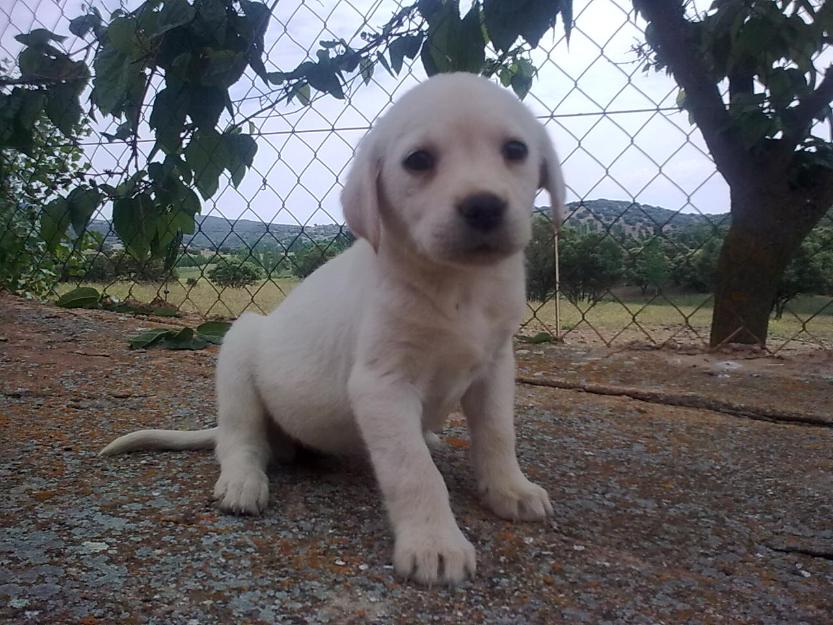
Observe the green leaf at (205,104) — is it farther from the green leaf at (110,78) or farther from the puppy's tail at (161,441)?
the puppy's tail at (161,441)

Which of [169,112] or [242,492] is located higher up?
[169,112]

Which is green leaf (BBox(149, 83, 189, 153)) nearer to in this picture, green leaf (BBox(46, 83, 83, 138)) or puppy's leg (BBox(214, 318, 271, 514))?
green leaf (BBox(46, 83, 83, 138))

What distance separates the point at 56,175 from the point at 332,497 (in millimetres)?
4032

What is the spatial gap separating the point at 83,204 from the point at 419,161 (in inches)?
85.8

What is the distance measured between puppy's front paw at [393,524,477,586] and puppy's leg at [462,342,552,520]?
0.28 m

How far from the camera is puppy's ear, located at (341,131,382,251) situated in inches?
73.3

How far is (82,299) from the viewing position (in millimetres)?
5379

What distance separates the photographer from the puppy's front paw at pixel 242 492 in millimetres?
1812

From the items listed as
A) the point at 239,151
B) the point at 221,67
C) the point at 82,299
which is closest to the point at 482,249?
the point at 221,67

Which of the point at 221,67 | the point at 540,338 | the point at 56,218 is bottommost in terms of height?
the point at 540,338

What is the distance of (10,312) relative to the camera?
4672mm

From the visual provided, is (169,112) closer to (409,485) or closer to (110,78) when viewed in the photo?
(110,78)

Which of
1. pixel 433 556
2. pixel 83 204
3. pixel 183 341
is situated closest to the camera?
pixel 433 556

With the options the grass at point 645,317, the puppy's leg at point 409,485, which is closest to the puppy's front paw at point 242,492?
the puppy's leg at point 409,485
